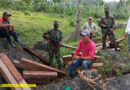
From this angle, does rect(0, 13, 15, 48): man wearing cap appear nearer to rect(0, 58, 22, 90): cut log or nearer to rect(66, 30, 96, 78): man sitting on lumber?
rect(0, 58, 22, 90): cut log

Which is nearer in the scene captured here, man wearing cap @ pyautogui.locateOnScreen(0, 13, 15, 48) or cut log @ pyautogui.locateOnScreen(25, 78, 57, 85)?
cut log @ pyautogui.locateOnScreen(25, 78, 57, 85)

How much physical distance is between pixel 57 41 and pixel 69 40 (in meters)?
7.41

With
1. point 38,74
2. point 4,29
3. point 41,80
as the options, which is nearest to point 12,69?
point 38,74

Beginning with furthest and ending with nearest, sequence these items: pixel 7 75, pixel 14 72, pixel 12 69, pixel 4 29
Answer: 1. pixel 4 29
2. pixel 12 69
3. pixel 14 72
4. pixel 7 75

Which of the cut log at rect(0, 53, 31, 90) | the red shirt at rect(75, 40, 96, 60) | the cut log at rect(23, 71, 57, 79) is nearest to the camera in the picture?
the cut log at rect(0, 53, 31, 90)

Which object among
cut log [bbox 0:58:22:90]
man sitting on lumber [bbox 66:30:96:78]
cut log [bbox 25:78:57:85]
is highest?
man sitting on lumber [bbox 66:30:96:78]

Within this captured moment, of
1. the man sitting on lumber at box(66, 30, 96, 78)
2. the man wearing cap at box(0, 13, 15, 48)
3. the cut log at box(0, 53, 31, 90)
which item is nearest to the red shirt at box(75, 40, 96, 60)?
the man sitting on lumber at box(66, 30, 96, 78)

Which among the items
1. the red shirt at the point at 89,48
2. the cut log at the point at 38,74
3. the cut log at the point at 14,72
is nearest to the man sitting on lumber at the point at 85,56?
the red shirt at the point at 89,48

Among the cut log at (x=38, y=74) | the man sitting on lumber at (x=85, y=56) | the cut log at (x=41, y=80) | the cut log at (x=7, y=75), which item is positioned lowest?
the cut log at (x=41, y=80)

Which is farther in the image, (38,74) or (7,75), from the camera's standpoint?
(38,74)

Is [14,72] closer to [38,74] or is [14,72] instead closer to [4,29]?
[38,74]

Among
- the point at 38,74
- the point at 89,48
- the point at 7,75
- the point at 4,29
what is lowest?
the point at 38,74

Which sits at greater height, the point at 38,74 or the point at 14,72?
the point at 14,72

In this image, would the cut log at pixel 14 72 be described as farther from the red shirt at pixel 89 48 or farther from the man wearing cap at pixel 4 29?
the red shirt at pixel 89 48
